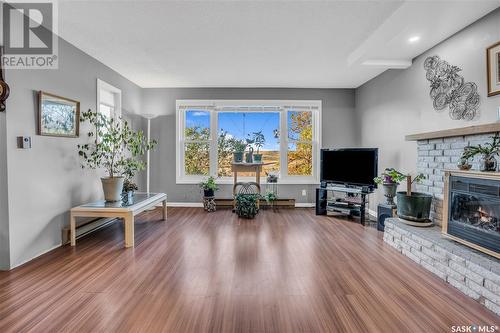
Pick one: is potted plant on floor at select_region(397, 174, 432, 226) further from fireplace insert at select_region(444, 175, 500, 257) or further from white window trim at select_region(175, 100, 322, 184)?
white window trim at select_region(175, 100, 322, 184)

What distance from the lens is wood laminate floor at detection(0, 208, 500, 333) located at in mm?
1631

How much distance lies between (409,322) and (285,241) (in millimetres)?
1671

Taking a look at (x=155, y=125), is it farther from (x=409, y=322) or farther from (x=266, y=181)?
(x=409, y=322)

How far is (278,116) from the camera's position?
526 cm

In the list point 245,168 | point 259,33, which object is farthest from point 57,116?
point 245,168

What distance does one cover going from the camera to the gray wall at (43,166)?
243cm

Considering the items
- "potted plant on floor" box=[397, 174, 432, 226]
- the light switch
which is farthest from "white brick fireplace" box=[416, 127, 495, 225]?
the light switch

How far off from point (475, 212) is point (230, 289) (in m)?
2.29

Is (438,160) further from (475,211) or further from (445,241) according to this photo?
(445,241)

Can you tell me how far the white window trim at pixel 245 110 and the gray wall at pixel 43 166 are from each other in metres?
1.81

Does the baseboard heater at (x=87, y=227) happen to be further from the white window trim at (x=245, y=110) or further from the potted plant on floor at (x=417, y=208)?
the potted plant on floor at (x=417, y=208)

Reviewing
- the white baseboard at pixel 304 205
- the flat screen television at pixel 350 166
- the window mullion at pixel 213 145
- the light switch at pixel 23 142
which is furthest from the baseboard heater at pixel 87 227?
the flat screen television at pixel 350 166

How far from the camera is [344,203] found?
441 cm

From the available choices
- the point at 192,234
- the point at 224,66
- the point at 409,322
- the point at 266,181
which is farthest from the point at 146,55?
the point at 409,322
